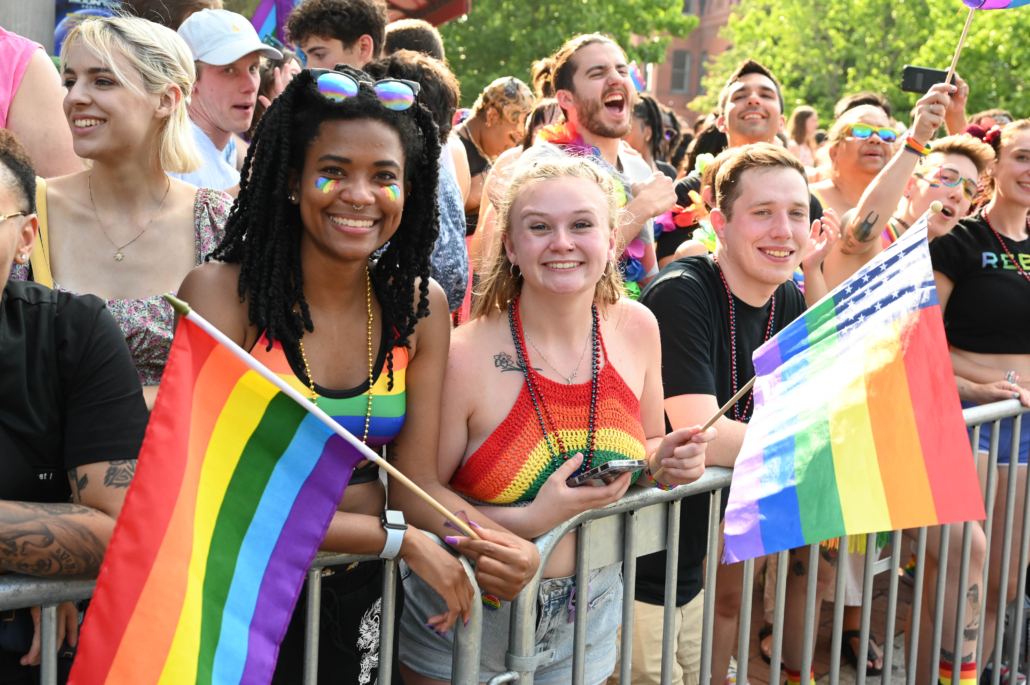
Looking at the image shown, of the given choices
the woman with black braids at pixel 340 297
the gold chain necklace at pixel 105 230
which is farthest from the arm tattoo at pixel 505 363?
the gold chain necklace at pixel 105 230

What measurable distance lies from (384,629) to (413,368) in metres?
0.68

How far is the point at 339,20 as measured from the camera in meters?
4.77

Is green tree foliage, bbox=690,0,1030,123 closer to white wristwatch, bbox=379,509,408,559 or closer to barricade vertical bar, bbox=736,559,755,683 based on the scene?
barricade vertical bar, bbox=736,559,755,683

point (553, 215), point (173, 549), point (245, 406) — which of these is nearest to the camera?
point (173, 549)

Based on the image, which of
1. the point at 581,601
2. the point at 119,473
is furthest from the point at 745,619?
the point at 119,473

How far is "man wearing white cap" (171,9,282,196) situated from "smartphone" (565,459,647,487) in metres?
2.12

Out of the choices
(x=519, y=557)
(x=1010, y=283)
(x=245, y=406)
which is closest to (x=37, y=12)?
(x=245, y=406)

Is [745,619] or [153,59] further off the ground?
[153,59]

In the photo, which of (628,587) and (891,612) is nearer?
(628,587)

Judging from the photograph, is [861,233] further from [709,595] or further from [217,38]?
[217,38]

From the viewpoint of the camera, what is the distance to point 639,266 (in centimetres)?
461

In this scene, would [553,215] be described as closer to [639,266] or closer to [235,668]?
A: [235,668]

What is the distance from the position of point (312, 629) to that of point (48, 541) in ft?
2.01

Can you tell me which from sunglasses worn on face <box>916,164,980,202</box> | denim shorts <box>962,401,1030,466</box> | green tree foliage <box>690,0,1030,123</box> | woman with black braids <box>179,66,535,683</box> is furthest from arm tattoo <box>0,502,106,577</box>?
green tree foliage <box>690,0,1030,123</box>
